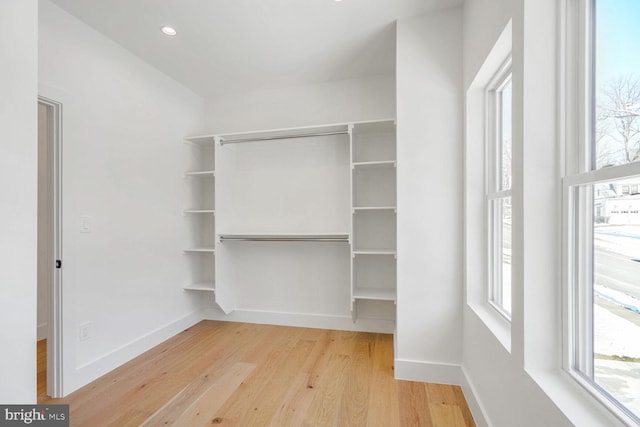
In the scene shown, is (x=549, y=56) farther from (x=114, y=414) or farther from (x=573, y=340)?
(x=114, y=414)

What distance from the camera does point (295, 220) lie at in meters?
3.13

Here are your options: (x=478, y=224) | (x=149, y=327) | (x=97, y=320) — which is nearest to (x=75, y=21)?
(x=97, y=320)

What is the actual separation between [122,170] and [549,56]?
9.31 ft

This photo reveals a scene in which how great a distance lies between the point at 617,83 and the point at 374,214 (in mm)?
2147

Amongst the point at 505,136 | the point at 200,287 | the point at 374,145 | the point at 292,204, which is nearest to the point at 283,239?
the point at 292,204

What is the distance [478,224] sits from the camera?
1892 mm

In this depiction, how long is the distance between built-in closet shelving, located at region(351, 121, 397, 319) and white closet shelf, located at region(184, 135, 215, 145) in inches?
59.6

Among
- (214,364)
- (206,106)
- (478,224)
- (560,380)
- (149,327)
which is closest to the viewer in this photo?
(560,380)

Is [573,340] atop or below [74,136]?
below

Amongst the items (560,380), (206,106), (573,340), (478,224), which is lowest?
(560,380)

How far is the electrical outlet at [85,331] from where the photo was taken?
2.08 meters

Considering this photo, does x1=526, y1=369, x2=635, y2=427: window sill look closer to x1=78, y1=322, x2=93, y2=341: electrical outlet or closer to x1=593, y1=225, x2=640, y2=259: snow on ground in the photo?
x1=593, y1=225, x2=640, y2=259: snow on ground

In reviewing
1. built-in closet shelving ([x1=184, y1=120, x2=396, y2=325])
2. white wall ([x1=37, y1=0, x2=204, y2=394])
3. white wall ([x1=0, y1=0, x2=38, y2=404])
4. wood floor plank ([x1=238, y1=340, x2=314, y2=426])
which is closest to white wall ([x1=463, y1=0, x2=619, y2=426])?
wood floor plank ([x1=238, y1=340, x2=314, y2=426])

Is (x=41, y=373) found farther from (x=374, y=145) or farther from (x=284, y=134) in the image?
(x=374, y=145)
